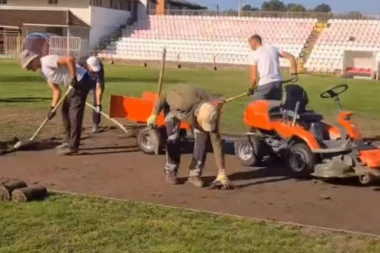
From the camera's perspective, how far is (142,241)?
639 centimetres

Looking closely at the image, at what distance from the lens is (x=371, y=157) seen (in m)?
9.11

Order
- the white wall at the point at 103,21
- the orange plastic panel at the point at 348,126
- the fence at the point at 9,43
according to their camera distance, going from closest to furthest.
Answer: the orange plastic panel at the point at 348,126 → the fence at the point at 9,43 → the white wall at the point at 103,21

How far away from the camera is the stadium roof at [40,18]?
61.6m

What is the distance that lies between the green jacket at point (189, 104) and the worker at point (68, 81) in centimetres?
245

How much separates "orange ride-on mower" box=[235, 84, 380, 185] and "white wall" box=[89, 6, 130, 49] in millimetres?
52678

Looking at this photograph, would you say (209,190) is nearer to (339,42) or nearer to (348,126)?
(348,126)

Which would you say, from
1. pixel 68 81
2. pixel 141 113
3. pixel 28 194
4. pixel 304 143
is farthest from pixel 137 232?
pixel 141 113

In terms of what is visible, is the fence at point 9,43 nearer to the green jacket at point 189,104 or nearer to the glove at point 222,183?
the green jacket at point 189,104

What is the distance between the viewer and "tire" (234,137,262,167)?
1052 centimetres

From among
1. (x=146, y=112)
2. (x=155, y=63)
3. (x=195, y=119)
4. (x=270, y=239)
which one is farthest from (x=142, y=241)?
(x=155, y=63)

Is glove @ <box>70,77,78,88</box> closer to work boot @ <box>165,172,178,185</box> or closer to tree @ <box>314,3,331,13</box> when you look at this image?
work boot @ <box>165,172,178,185</box>

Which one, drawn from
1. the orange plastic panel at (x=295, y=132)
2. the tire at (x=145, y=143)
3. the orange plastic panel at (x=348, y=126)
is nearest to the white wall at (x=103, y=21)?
the tire at (x=145, y=143)

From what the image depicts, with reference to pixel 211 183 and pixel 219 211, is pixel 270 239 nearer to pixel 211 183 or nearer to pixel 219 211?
pixel 219 211

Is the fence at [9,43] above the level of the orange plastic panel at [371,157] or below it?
below
